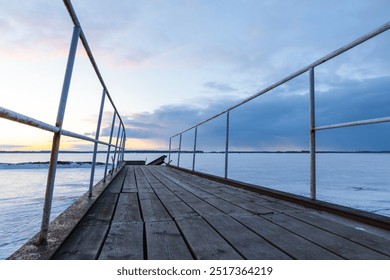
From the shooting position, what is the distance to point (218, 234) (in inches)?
44.9

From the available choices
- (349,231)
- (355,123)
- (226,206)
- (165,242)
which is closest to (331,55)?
(355,123)

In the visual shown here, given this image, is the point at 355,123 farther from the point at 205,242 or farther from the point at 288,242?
the point at 205,242

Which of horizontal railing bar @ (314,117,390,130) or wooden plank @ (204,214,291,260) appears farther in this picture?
horizontal railing bar @ (314,117,390,130)

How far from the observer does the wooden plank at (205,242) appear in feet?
2.93

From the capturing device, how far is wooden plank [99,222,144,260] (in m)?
0.89

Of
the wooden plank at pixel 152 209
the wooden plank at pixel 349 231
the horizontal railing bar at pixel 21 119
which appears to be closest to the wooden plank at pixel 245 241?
the wooden plank at pixel 152 209

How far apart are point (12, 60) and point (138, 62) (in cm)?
841

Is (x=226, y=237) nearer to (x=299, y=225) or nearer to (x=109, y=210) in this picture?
(x=299, y=225)

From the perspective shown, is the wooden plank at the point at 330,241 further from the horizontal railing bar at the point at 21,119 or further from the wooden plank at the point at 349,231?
the horizontal railing bar at the point at 21,119

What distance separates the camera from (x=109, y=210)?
5.36 feet

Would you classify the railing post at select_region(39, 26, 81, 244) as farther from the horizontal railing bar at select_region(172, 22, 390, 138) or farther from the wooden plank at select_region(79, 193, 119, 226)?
the horizontal railing bar at select_region(172, 22, 390, 138)

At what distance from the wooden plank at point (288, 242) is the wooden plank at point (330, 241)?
41mm

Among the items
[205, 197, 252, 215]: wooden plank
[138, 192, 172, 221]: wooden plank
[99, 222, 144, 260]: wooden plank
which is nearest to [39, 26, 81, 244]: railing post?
[99, 222, 144, 260]: wooden plank
